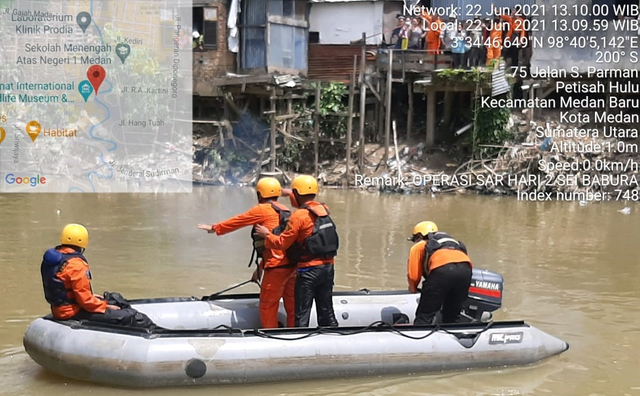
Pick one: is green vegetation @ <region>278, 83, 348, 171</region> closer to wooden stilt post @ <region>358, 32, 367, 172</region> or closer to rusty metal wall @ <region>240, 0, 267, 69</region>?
wooden stilt post @ <region>358, 32, 367, 172</region>

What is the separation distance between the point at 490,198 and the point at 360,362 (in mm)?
13149

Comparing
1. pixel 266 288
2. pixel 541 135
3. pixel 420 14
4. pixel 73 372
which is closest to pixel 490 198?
pixel 541 135

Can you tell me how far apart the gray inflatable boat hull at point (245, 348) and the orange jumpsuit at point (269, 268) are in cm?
40

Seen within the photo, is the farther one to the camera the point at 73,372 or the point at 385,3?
the point at 385,3

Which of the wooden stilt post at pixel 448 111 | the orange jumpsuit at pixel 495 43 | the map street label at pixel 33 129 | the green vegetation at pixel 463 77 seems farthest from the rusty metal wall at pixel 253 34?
the orange jumpsuit at pixel 495 43

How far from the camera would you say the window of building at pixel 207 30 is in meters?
23.1

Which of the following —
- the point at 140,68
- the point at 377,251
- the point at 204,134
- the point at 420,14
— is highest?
the point at 420,14

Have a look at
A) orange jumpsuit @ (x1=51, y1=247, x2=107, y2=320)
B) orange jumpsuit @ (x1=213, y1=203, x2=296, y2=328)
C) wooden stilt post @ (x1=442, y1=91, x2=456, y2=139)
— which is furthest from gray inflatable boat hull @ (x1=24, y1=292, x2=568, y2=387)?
wooden stilt post @ (x1=442, y1=91, x2=456, y2=139)

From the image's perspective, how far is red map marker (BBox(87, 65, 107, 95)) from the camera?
23.2 m

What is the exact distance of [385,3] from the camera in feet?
76.1

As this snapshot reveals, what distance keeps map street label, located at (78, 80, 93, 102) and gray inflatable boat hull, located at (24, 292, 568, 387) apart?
55.7 ft

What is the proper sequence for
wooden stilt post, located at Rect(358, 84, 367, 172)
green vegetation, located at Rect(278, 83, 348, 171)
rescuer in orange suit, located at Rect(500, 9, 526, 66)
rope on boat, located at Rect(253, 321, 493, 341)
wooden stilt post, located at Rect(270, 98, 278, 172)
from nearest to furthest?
rope on boat, located at Rect(253, 321, 493, 341) → wooden stilt post, located at Rect(358, 84, 367, 172) → rescuer in orange suit, located at Rect(500, 9, 526, 66) → wooden stilt post, located at Rect(270, 98, 278, 172) → green vegetation, located at Rect(278, 83, 348, 171)

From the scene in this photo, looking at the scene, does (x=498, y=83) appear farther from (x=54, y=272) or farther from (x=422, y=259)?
(x=54, y=272)

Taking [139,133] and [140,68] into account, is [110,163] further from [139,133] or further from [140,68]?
[140,68]
